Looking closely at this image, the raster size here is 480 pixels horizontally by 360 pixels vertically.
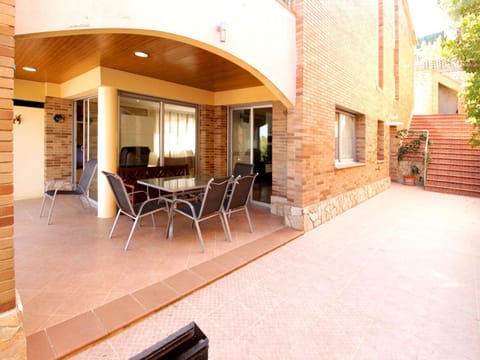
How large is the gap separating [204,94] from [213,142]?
1.20 m

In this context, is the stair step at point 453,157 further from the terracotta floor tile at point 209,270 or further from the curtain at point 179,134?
the terracotta floor tile at point 209,270

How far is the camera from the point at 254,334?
6.88 ft

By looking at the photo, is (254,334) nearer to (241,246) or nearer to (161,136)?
(241,246)

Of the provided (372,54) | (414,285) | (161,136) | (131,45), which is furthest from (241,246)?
(372,54)

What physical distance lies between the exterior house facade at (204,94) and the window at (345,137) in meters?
0.04

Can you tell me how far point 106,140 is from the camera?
16.1 feet

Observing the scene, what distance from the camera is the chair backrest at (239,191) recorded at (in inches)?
154

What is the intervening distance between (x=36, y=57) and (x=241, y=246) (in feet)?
14.9

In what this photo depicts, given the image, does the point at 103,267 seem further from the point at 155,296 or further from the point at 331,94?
the point at 331,94

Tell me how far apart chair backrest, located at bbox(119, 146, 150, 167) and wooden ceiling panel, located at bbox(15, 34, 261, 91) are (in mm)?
1501

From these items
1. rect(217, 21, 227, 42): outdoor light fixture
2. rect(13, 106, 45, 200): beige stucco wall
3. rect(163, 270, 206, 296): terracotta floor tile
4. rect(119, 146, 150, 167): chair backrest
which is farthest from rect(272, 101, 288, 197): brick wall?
rect(13, 106, 45, 200): beige stucco wall

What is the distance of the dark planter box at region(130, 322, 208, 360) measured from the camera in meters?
0.79

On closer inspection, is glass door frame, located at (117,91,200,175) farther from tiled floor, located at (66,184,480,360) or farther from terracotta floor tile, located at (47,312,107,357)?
terracotta floor tile, located at (47,312,107,357)

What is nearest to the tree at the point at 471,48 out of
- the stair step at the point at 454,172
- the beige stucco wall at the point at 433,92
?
the stair step at the point at 454,172
